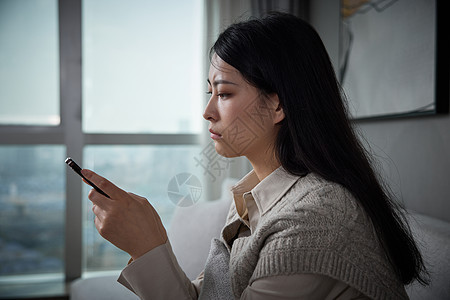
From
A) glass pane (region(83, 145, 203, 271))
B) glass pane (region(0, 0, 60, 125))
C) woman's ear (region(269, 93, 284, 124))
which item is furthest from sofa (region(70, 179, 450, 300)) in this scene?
glass pane (region(0, 0, 60, 125))

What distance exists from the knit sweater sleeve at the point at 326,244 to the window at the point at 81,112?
76.1 inches

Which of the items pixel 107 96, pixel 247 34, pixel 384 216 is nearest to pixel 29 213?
pixel 107 96

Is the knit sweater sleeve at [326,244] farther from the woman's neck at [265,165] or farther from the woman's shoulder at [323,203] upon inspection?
the woman's neck at [265,165]

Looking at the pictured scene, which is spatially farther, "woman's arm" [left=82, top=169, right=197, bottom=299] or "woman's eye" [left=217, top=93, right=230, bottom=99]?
"woman's eye" [left=217, top=93, right=230, bottom=99]

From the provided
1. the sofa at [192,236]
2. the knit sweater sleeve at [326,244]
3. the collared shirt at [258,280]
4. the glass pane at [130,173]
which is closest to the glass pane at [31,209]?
the glass pane at [130,173]

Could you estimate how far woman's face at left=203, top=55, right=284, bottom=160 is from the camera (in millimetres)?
792

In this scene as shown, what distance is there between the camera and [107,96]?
2457 millimetres

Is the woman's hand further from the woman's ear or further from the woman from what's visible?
the woman's ear

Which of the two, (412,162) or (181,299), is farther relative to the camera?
(412,162)

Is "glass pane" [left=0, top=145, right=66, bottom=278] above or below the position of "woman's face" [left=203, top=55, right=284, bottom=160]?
below

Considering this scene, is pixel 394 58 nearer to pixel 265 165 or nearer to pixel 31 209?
pixel 265 165

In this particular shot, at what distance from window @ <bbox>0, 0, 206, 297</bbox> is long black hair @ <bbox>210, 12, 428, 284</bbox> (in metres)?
1.75

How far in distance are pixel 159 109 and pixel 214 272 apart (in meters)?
1.87

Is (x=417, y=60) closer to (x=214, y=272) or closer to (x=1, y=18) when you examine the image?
(x=214, y=272)
